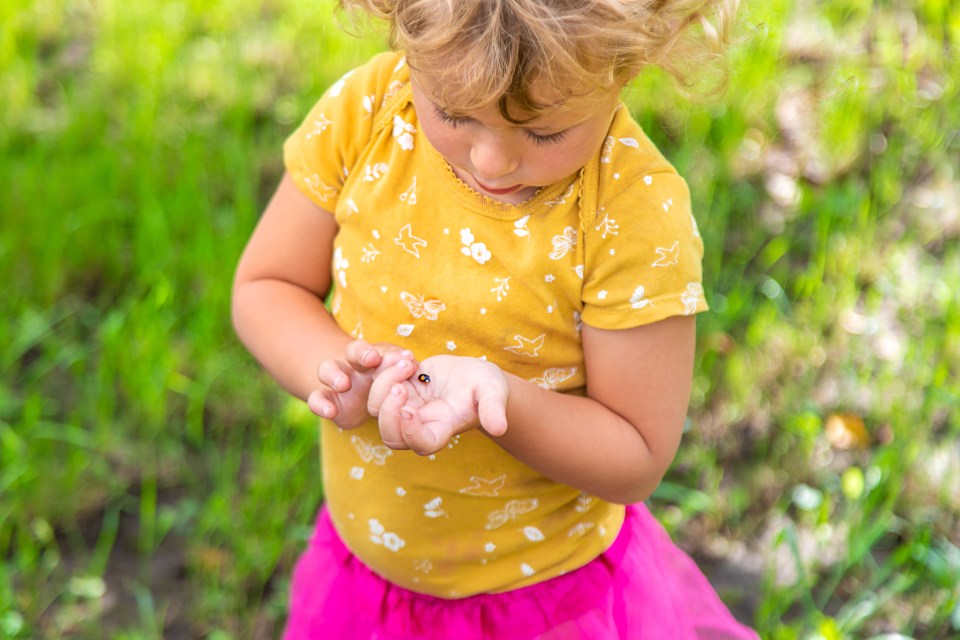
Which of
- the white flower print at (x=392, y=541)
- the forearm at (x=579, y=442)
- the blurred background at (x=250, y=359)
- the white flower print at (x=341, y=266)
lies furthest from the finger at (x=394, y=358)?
the blurred background at (x=250, y=359)

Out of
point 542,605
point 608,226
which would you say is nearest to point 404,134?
point 608,226

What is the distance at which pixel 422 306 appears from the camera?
1.22 m

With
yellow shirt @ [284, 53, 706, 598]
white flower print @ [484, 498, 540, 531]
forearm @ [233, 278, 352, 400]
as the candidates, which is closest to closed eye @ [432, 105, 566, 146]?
yellow shirt @ [284, 53, 706, 598]

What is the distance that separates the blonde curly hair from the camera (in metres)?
0.93

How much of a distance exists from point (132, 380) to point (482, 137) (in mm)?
1360

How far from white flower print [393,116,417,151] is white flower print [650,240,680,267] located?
307 mm

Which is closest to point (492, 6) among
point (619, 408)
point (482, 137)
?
point (482, 137)

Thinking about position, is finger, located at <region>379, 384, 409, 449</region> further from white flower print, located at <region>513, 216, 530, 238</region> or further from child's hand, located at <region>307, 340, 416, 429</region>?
white flower print, located at <region>513, 216, 530, 238</region>

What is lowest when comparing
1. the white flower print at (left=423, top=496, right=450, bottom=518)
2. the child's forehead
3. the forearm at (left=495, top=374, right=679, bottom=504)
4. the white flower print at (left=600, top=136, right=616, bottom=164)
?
the white flower print at (left=423, top=496, right=450, bottom=518)

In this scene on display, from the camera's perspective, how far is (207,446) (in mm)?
2182

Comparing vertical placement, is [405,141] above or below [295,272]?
above

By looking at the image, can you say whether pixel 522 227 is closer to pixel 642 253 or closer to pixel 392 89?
pixel 642 253

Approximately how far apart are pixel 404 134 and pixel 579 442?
40cm

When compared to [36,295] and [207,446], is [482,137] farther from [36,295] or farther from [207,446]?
[36,295]
